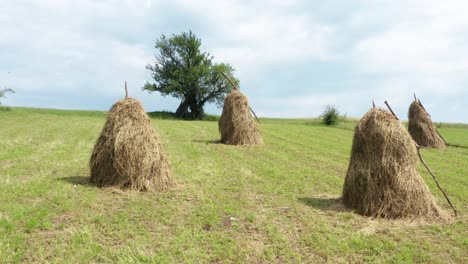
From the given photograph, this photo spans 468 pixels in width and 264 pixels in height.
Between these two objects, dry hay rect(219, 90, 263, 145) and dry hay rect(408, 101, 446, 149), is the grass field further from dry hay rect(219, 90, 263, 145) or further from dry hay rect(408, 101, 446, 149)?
dry hay rect(408, 101, 446, 149)

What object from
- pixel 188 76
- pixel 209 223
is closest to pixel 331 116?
pixel 188 76

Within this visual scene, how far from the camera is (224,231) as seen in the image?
A: 301 inches

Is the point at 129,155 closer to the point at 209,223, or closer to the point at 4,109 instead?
the point at 209,223

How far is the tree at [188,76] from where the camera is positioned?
59.7 m

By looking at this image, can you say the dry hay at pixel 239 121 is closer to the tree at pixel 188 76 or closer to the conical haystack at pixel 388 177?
the conical haystack at pixel 388 177

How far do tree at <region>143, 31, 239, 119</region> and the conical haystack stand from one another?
50.5m

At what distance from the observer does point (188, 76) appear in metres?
58.7

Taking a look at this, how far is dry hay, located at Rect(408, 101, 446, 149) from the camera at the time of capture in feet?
79.4

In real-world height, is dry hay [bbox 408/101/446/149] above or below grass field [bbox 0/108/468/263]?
above

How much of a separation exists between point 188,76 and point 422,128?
39.6 metres


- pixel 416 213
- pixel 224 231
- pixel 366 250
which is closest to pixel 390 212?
pixel 416 213

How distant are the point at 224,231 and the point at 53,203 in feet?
13.5

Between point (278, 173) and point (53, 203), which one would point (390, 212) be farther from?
point (53, 203)

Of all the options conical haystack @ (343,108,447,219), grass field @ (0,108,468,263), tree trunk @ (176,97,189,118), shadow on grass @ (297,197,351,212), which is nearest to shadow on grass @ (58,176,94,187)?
grass field @ (0,108,468,263)
